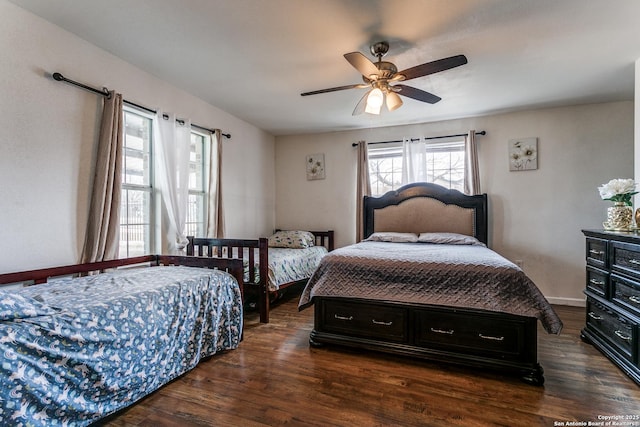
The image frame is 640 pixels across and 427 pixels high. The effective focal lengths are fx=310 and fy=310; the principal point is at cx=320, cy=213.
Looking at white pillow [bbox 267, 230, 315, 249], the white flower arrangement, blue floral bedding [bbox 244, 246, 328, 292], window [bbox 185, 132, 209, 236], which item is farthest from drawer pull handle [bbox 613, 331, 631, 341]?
window [bbox 185, 132, 209, 236]

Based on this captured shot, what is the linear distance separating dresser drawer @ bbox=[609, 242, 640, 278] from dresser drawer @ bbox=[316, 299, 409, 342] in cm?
158

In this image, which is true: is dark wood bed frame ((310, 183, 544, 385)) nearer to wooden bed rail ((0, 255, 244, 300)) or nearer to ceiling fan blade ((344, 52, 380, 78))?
wooden bed rail ((0, 255, 244, 300))

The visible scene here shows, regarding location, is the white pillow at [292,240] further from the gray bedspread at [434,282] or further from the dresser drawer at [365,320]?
the dresser drawer at [365,320]

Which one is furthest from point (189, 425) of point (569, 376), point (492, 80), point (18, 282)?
point (492, 80)

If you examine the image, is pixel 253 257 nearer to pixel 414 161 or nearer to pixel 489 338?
pixel 489 338

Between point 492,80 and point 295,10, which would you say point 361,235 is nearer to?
point 492,80

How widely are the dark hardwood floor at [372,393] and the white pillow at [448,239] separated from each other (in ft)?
4.32

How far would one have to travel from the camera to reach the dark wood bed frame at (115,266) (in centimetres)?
204

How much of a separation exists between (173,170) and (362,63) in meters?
2.17

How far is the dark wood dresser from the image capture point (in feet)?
6.98

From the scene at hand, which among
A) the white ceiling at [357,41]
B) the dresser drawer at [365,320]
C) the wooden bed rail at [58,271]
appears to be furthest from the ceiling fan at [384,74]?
the wooden bed rail at [58,271]

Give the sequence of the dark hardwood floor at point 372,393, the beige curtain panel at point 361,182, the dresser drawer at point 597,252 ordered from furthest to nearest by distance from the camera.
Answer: the beige curtain panel at point 361,182 < the dresser drawer at point 597,252 < the dark hardwood floor at point 372,393

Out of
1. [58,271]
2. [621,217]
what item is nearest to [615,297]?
[621,217]

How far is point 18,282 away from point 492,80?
13.9 feet
